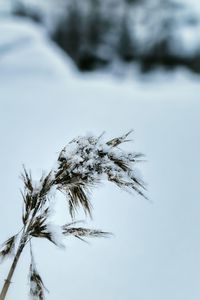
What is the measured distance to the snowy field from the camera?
4254 mm

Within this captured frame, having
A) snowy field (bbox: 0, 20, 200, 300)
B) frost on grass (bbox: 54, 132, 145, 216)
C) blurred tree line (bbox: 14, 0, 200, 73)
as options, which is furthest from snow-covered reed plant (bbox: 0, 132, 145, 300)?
blurred tree line (bbox: 14, 0, 200, 73)

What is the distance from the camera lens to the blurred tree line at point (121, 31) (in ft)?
125

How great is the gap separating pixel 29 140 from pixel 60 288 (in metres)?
3.11

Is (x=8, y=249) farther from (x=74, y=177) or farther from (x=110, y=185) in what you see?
(x=110, y=185)

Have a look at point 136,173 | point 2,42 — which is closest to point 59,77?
point 2,42

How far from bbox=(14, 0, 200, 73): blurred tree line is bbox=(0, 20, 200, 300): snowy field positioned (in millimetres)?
24694

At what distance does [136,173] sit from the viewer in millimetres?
2121

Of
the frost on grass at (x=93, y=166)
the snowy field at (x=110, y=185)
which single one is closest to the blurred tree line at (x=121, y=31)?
the snowy field at (x=110, y=185)

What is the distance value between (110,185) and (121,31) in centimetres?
3803

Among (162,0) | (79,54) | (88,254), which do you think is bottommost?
(88,254)

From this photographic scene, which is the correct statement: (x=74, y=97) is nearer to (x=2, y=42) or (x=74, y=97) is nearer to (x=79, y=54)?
(x=2, y=42)

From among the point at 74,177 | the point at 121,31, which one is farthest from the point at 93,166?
the point at 121,31

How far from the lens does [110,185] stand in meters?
5.79

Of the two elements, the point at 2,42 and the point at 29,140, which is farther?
the point at 2,42
